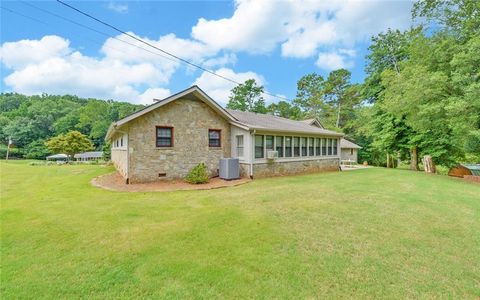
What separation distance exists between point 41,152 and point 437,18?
6159cm

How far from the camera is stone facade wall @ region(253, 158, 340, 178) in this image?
12.3 meters

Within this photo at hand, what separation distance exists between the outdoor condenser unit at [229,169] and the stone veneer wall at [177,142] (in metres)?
0.66

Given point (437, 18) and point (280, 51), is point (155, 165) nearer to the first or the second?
A: point (280, 51)

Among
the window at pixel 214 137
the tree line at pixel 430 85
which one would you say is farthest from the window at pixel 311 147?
the window at pixel 214 137

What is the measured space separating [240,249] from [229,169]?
7.66 meters

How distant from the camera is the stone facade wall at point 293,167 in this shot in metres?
12.3

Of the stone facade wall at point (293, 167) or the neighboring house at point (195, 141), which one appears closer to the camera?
the neighboring house at point (195, 141)

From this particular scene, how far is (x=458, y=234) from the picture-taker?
4430 millimetres

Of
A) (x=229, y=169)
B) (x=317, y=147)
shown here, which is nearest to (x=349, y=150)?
(x=317, y=147)

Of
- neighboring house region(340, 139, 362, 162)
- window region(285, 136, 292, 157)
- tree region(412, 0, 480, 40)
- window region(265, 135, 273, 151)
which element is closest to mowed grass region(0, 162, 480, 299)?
window region(265, 135, 273, 151)

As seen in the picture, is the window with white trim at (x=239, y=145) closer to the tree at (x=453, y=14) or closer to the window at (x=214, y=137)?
the window at (x=214, y=137)

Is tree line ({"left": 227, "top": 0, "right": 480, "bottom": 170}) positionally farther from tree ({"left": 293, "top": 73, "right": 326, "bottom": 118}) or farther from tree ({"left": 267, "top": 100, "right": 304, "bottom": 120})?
tree ({"left": 267, "top": 100, "right": 304, "bottom": 120})

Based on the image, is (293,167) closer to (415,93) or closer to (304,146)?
(304,146)

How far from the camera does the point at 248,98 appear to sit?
39.1 metres
